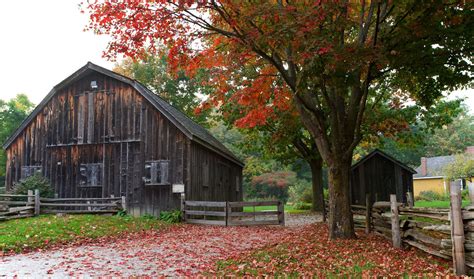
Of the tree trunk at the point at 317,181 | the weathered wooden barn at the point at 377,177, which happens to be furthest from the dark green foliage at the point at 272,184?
the weathered wooden barn at the point at 377,177

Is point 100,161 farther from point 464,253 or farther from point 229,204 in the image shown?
point 464,253

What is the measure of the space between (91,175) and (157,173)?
3.85m

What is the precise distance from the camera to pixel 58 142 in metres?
22.8

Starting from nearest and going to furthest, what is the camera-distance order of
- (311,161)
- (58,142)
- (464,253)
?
(464,253) < (58,142) < (311,161)

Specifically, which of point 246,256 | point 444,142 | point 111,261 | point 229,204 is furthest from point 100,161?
point 444,142

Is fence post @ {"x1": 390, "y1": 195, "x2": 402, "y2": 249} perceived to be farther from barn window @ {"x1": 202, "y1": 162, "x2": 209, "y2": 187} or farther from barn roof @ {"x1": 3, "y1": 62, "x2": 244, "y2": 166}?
barn window @ {"x1": 202, "y1": 162, "x2": 209, "y2": 187}

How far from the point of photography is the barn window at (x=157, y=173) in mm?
20547

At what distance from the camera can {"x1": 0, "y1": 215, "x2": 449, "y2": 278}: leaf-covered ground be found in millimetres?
7992

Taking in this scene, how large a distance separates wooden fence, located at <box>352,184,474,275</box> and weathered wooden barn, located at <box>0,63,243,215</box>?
33.0 feet

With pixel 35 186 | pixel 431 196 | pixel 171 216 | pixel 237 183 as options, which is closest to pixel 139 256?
pixel 171 216

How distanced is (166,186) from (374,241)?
37.4 ft

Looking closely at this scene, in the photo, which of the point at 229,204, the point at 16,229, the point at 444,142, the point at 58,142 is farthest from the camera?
the point at 444,142

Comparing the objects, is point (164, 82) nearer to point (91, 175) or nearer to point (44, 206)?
point (91, 175)

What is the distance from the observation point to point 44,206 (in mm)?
19766
